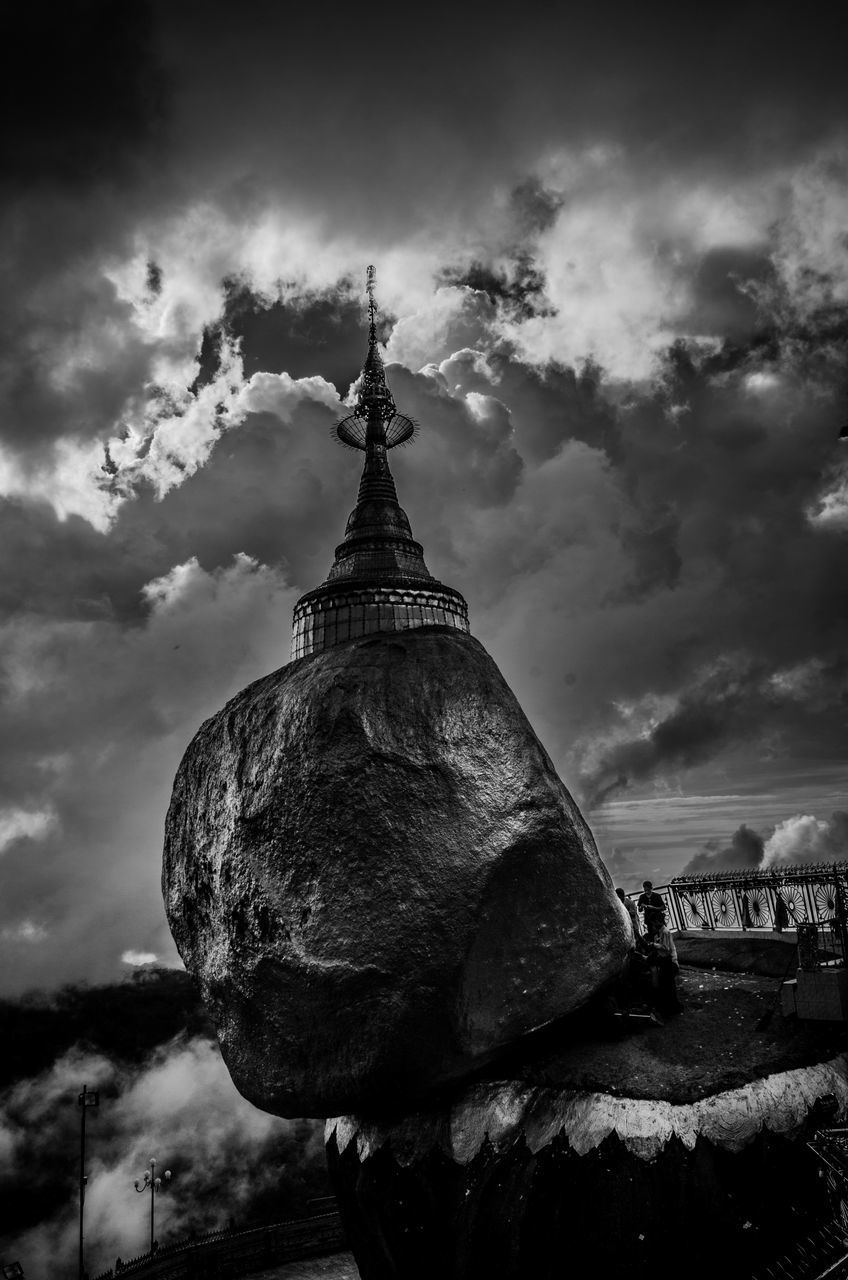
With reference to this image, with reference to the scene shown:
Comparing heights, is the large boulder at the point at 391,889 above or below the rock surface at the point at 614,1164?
above

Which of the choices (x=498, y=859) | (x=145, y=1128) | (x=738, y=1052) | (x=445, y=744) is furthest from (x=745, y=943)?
(x=145, y=1128)

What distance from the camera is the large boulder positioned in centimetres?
1002

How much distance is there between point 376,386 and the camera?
42.8m

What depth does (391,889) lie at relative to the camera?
10.1m

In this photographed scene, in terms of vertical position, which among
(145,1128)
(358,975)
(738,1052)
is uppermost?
(358,975)

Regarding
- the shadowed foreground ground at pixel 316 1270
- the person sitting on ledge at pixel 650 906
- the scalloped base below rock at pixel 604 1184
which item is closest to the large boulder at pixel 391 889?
the scalloped base below rock at pixel 604 1184

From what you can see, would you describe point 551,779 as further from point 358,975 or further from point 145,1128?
point 145,1128

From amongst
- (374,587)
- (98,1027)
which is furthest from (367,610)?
(98,1027)

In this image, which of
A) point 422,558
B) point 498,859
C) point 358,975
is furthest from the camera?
point 422,558

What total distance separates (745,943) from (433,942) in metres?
Result: 8.51

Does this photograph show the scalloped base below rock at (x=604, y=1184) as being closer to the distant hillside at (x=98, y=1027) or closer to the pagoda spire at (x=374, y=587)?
the pagoda spire at (x=374, y=587)

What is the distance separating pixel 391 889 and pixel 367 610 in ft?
73.9

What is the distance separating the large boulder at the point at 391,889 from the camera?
32.9 ft

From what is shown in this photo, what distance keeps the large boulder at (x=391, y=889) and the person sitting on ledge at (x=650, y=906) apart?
5.75 feet
